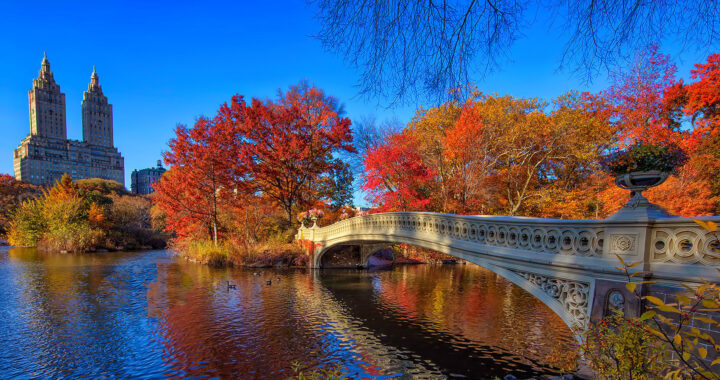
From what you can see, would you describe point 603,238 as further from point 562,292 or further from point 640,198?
point 562,292

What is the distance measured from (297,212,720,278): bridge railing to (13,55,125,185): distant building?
13126 cm

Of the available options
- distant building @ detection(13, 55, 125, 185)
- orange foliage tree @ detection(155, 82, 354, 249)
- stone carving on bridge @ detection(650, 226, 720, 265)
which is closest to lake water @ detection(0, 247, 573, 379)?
stone carving on bridge @ detection(650, 226, 720, 265)

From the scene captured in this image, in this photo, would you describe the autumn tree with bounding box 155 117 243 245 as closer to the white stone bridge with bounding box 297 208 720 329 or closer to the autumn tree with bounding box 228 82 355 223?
the autumn tree with bounding box 228 82 355 223

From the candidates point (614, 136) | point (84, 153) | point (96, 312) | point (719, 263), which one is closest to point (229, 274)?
point (96, 312)

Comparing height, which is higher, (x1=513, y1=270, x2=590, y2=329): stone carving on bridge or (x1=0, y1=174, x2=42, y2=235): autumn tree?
(x1=0, y1=174, x2=42, y2=235): autumn tree

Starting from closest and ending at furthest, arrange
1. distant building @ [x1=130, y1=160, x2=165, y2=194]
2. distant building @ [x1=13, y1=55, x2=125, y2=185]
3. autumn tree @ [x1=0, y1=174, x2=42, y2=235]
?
autumn tree @ [x1=0, y1=174, x2=42, y2=235] → distant building @ [x1=13, y1=55, x2=125, y2=185] → distant building @ [x1=130, y1=160, x2=165, y2=194]

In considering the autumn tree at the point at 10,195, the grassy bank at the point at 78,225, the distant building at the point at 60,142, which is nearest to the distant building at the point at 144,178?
the distant building at the point at 60,142

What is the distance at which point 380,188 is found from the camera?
75.9ft

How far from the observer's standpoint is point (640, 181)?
212 inches

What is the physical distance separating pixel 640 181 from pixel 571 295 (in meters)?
2.38

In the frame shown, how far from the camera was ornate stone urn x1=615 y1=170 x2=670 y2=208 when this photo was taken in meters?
5.25

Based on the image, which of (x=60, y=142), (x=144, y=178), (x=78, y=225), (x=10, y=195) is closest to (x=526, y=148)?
(x=78, y=225)

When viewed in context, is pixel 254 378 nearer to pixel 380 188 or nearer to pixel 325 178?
pixel 380 188

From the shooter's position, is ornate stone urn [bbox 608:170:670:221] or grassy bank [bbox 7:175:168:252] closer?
ornate stone urn [bbox 608:170:670:221]
